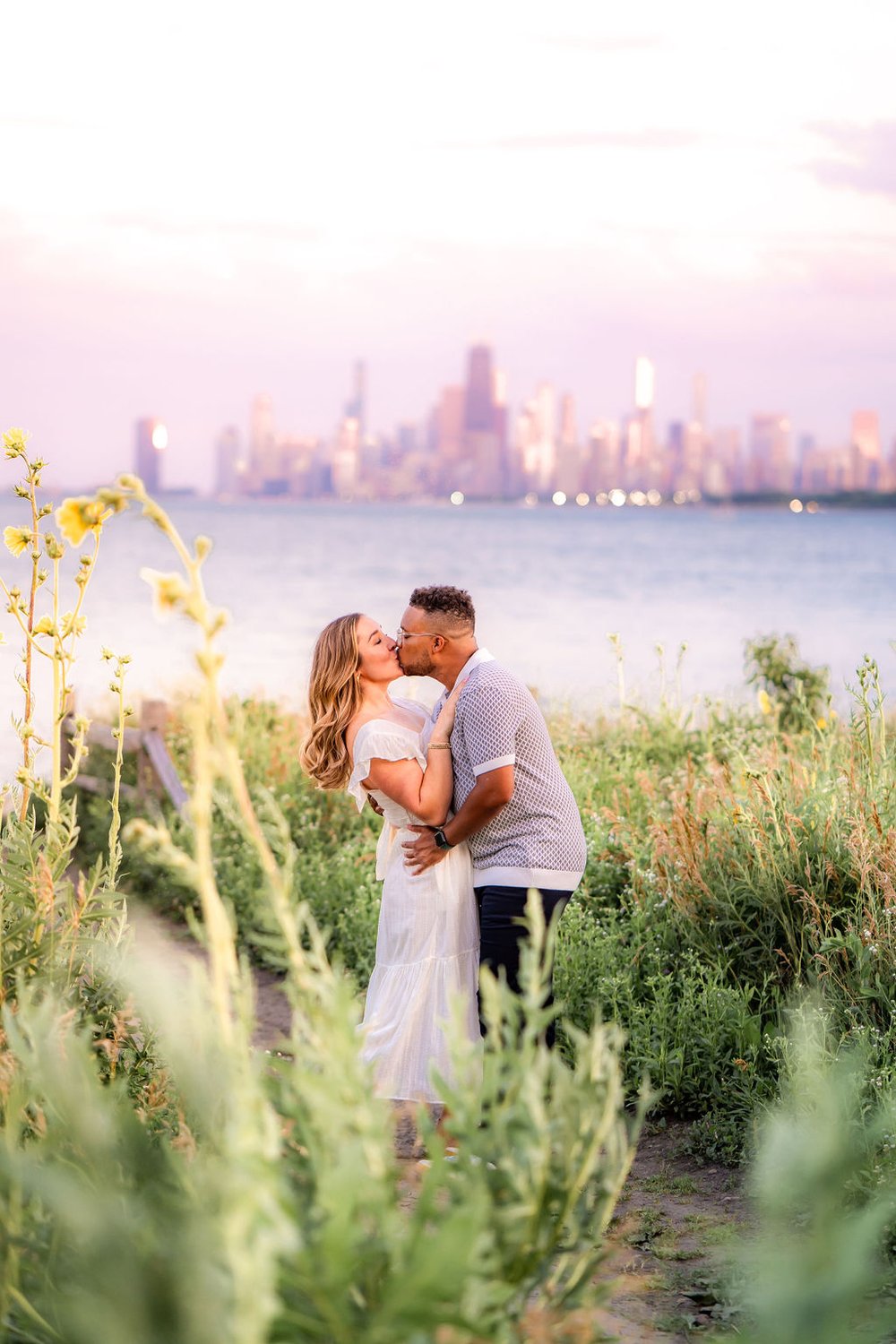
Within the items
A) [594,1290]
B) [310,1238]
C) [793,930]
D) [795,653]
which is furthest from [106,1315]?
[795,653]

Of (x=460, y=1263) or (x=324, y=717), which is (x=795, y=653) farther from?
(x=460, y=1263)

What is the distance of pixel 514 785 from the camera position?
4.28 metres

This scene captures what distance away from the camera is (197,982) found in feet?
6.05

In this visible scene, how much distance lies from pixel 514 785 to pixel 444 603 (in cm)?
62

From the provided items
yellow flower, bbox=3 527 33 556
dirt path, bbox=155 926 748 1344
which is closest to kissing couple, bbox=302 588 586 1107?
dirt path, bbox=155 926 748 1344

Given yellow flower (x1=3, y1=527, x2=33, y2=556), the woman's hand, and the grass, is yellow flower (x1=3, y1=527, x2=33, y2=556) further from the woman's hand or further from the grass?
the woman's hand

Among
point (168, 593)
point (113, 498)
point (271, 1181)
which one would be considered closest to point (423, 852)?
point (113, 498)

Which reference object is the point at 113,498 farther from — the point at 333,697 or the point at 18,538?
the point at 333,697

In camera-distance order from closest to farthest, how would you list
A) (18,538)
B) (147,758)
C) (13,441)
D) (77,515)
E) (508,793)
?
(77,515)
(18,538)
(13,441)
(508,793)
(147,758)

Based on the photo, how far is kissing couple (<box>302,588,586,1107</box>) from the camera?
4.17 m

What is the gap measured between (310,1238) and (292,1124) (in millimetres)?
325

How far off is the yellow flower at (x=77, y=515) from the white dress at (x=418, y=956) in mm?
2067

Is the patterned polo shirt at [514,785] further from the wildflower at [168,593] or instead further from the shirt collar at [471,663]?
the wildflower at [168,593]

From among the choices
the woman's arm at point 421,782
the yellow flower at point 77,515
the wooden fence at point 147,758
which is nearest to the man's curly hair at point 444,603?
the woman's arm at point 421,782
